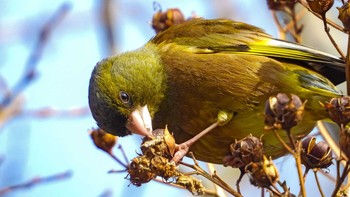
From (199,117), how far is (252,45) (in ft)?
Result: 2.19

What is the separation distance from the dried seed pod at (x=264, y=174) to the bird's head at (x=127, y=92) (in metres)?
1.29

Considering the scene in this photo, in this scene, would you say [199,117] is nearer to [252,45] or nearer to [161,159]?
[252,45]

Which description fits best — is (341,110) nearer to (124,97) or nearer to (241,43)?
(241,43)

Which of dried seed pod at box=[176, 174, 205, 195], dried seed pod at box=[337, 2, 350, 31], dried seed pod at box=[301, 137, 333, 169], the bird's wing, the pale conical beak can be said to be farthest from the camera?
the bird's wing

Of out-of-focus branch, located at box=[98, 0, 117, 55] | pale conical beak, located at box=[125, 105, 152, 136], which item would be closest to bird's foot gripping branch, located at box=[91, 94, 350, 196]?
pale conical beak, located at box=[125, 105, 152, 136]

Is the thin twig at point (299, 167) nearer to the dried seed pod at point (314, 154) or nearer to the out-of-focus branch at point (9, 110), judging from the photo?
the dried seed pod at point (314, 154)

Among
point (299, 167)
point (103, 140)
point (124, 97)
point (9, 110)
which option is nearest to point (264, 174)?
point (299, 167)

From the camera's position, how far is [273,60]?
4191 millimetres

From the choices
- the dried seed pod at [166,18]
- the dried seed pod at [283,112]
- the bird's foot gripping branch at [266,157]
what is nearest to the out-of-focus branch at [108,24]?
the dried seed pod at [166,18]

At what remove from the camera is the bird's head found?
422 cm

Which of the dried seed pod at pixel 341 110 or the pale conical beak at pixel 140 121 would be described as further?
the pale conical beak at pixel 140 121

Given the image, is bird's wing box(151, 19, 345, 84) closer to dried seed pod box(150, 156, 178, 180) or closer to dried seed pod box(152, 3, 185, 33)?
dried seed pod box(152, 3, 185, 33)

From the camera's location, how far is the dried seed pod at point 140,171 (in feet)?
10.6

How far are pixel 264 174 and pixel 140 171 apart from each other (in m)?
0.73
